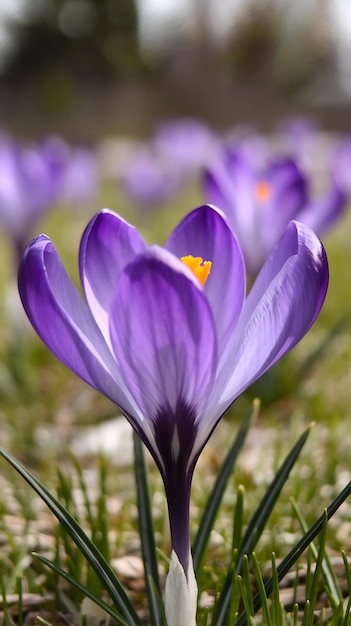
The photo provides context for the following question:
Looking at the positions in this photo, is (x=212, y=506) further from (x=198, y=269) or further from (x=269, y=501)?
(x=198, y=269)

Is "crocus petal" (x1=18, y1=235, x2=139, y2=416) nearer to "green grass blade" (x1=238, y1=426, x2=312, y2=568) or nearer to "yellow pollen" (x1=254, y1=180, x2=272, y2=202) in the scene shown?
"green grass blade" (x1=238, y1=426, x2=312, y2=568)

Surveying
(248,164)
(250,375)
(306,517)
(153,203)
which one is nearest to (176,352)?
(250,375)

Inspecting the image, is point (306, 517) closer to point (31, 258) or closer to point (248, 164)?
point (31, 258)

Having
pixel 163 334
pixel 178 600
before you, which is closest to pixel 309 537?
pixel 178 600

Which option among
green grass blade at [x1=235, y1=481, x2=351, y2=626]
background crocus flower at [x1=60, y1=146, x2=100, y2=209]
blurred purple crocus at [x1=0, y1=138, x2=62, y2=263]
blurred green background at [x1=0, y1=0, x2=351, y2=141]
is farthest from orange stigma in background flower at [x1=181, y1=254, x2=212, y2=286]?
blurred green background at [x1=0, y1=0, x2=351, y2=141]

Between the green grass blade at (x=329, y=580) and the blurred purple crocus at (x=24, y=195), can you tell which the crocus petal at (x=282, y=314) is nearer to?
the green grass blade at (x=329, y=580)

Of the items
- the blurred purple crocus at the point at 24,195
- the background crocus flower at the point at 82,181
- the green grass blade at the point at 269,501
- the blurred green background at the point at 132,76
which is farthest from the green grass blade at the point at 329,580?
the blurred green background at the point at 132,76
